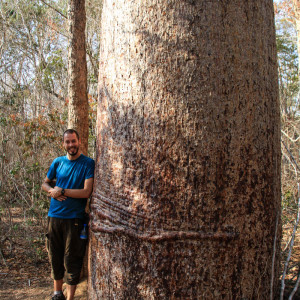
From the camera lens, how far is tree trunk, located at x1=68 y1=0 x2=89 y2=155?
5121 mm

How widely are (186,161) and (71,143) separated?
2.19 metres

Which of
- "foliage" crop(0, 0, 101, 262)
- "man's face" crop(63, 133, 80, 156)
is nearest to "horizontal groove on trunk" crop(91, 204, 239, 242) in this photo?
"man's face" crop(63, 133, 80, 156)

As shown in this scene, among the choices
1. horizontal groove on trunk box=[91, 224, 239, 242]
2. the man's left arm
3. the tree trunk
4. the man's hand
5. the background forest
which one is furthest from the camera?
the background forest

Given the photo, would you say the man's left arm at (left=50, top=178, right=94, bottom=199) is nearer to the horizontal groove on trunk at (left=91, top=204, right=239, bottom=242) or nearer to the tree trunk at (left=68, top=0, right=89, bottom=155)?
the horizontal groove on trunk at (left=91, top=204, right=239, bottom=242)

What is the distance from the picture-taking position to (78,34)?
522 cm

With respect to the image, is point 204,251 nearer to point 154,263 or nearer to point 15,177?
point 154,263

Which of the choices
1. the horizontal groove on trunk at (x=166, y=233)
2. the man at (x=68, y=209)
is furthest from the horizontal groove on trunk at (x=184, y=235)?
the man at (x=68, y=209)

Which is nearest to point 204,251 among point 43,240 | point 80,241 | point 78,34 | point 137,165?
point 137,165

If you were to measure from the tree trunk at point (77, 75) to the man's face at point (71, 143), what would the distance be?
1805 mm

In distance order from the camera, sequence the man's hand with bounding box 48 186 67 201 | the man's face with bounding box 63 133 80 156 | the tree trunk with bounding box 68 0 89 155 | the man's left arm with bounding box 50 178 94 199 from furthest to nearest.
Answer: the tree trunk with bounding box 68 0 89 155
the man's face with bounding box 63 133 80 156
the man's hand with bounding box 48 186 67 201
the man's left arm with bounding box 50 178 94 199

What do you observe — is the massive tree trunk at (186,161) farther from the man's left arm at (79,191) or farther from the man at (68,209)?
the man at (68,209)

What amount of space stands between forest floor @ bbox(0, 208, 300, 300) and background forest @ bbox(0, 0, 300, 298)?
2 centimetres

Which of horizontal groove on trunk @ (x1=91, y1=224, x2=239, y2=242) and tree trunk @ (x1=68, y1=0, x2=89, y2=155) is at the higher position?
tree trunk @ (x1=68, y1=0, x2=89, y2=155)

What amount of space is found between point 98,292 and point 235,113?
0.98 m
